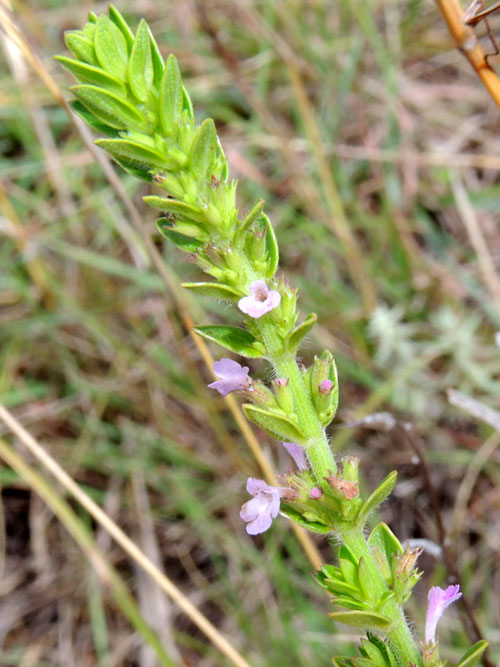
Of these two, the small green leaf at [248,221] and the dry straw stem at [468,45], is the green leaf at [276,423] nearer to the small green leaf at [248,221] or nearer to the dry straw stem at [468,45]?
the small green leaf at [248,221]

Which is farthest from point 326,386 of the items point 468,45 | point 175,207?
point 468,45

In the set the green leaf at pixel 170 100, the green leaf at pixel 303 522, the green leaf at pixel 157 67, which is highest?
the green leaf at pixel 157 67

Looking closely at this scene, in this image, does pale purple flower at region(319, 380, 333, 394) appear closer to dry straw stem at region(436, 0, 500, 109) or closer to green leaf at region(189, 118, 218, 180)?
green leaf at region(189, 118, 218, 180)

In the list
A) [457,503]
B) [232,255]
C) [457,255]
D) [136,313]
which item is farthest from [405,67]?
[232,255]

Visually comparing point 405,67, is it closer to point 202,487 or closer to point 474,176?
point 474,176

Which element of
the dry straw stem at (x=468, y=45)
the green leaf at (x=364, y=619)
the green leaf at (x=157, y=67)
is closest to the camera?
the green leaf at (x=364, y=619)

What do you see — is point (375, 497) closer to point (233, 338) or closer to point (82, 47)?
point (233, 338)

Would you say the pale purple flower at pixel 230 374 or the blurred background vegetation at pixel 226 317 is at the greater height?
the pale purple flower at pixel 230 374

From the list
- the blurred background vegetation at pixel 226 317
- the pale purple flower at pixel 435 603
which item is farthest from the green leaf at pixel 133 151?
the blurred background vegetation at pixel 226 317
